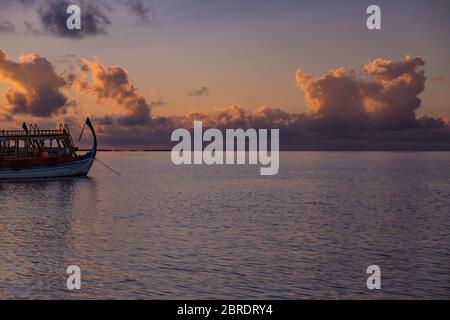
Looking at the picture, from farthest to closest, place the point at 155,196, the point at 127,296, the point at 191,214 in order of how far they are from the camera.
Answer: the point at 155,196, the point at 191,214, the point at 127,296

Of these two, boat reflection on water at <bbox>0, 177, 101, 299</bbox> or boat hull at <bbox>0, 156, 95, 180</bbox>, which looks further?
boat hull at <bbox>0, 156, 95, 180</bbox>

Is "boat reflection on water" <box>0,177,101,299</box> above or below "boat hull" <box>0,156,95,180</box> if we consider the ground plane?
below

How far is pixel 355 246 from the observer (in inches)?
1135

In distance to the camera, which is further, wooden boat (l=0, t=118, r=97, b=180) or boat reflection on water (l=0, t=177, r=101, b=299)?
wooden boat (l=0, t=118, r=97, b=180)

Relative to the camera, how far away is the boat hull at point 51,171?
73438 millimetres

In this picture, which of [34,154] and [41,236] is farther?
[34,154]

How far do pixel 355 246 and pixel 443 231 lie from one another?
389 inches

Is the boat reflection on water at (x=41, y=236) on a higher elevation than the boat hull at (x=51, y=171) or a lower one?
lower

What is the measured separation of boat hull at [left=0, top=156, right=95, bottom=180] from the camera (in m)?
73.4

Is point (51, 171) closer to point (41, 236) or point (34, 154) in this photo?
point (34, 154)

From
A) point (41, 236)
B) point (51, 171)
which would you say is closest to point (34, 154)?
point (51, 171)

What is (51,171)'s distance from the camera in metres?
75.8
